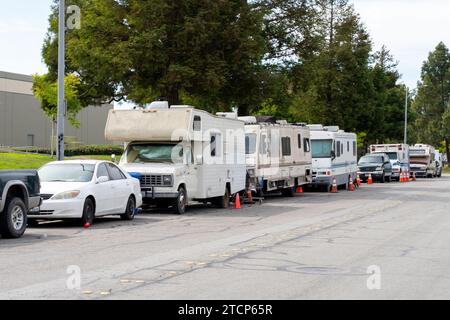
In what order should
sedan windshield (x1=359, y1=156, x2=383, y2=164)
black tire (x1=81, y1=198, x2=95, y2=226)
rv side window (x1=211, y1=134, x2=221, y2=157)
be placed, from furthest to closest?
sedan windshield (x1=359, y1=156, x2=383, y2=164), rv side window (x1=211, y1=134, x2=221, y2=157), black tire (x1=81, y1=198, x2=95, y2=226)

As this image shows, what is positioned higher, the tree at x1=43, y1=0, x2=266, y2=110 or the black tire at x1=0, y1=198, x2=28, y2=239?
the tree at x1=43, y1=0, x2=266, y2=110

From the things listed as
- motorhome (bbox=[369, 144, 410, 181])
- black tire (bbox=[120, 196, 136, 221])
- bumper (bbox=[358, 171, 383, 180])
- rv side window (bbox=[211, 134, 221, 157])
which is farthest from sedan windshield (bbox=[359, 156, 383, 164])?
black tire (bbox=[120, 196, 136, 221])

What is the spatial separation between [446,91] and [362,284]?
3903 inches

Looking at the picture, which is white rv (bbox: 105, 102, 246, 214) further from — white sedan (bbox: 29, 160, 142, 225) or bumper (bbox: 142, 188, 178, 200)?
white sedan (bbox: 29, 160, 142, 225)

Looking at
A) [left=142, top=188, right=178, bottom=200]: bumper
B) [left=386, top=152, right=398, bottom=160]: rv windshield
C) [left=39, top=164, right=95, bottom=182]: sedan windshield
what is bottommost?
[left=142, top=188, right=178, bottom=200]: bumper

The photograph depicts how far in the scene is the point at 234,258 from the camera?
41.0 ft

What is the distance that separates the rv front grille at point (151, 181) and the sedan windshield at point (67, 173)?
3016mm

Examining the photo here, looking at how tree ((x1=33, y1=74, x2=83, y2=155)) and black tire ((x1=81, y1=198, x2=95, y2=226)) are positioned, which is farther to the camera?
tree ((x1=33, y1=74, x2=83, y2=155))

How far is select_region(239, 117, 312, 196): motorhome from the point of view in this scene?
29.1 meters

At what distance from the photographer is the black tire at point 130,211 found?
66.4 feet

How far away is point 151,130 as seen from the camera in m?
22.8

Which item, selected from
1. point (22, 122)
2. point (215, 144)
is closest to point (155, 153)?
point (215, 144)
